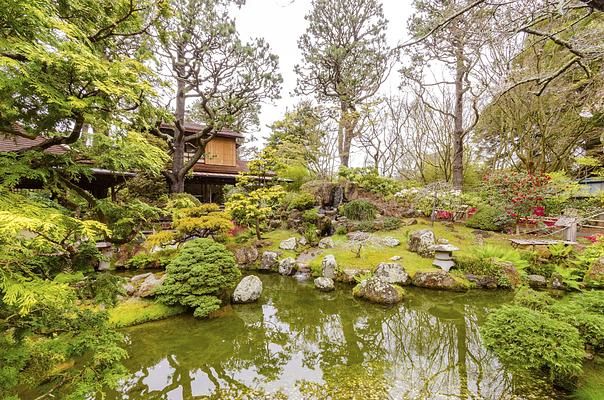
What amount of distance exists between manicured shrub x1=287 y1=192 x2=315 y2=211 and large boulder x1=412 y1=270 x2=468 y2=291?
21.4ft

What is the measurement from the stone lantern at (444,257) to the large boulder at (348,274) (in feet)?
8.74

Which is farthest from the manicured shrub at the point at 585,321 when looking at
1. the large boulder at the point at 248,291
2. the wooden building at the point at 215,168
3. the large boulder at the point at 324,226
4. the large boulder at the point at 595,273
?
Result: the wooden building at the point at 215,168

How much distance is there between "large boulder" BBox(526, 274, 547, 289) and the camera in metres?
7.94

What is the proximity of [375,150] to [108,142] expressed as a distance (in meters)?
17.6

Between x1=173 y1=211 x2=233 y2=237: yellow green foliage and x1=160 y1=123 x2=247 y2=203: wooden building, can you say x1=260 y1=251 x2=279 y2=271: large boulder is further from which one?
x1=160 y1=123 x2=247 y2=203: wooden building

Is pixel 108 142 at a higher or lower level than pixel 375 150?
lower

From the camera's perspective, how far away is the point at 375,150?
18859 millimetres

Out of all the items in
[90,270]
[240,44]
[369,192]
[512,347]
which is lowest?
[512,347]

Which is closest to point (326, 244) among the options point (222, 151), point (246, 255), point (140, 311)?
point (246, 255)

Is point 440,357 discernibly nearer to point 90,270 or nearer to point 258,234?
point 90,270

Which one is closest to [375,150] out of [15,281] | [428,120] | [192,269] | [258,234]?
[428,120]

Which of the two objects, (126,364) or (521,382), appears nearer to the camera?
(521,382)

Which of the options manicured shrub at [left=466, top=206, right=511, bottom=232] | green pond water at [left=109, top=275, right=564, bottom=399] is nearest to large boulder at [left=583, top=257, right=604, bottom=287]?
green pond water at [left=109, top=275, right=564, bottom=399]

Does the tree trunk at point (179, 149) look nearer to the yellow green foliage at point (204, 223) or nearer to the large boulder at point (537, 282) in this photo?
the yellow green foliage at point (204, 223)
